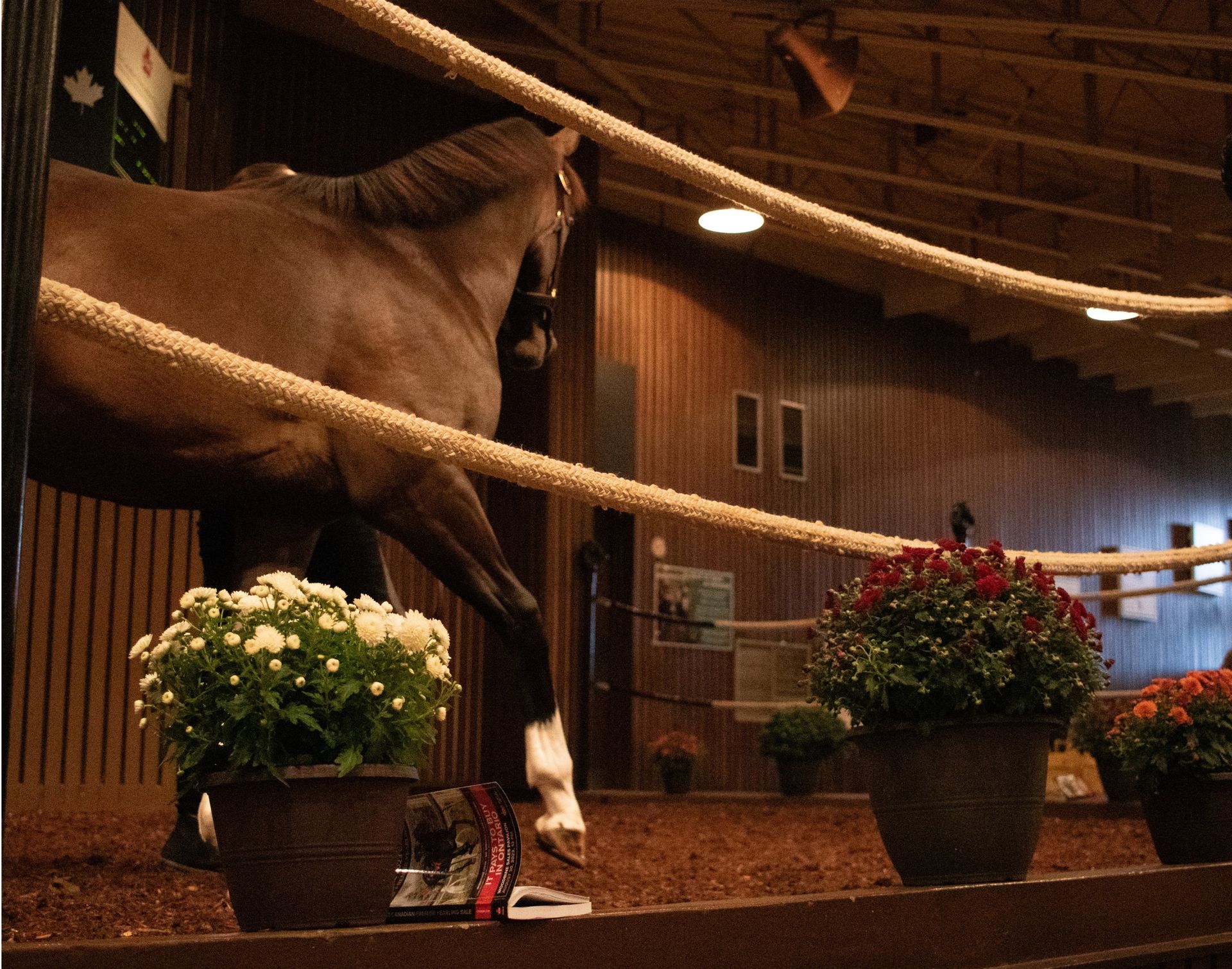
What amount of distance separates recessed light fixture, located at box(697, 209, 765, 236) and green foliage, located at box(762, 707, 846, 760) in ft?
10.6

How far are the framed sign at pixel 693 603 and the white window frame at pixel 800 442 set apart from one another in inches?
43.5

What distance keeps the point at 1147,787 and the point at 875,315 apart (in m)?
9.85

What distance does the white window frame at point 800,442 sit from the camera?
→ 35.6 ft

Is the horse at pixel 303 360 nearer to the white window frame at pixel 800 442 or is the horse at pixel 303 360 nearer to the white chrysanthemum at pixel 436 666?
the white chrysanthemum at pixel 436 666

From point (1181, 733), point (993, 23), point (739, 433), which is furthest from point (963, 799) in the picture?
point (739, 433)

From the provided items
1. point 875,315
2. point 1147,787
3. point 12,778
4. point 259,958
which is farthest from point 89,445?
point 875,315

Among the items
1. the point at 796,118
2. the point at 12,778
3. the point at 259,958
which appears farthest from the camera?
the point at 796,118

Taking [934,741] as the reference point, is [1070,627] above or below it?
above

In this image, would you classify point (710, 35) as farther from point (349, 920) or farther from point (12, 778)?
point (349, 920)

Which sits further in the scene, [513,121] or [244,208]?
[513,121]

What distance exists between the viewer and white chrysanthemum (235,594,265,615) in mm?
1249

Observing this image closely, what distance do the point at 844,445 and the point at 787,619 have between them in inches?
65.2

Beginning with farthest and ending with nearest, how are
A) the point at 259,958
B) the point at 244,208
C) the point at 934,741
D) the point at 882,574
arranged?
the point at 244,208 → the point at 882,574 → the point at 934,741 → the point at 259,958

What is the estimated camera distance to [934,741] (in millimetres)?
1798
